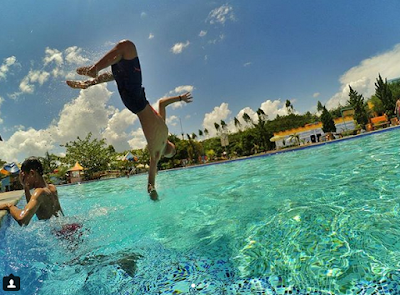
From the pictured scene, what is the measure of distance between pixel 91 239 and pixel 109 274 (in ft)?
4.45

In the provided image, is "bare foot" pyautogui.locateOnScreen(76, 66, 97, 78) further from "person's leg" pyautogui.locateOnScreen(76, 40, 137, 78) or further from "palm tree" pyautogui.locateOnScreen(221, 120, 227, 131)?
"palm tree" pyautogui.locateOnScreen(221, 120, 227, 131)

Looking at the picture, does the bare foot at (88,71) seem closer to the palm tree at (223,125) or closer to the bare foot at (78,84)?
the bare foot at (78,84)

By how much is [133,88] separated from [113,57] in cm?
43

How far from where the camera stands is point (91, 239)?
3.26 metres

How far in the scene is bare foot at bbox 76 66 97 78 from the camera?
252 cm

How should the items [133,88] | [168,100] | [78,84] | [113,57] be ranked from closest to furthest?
[113,57], [133,88], [78,84], [168,100]

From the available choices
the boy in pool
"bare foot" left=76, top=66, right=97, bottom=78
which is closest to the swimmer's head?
"bare foot" left=76, top=66, right=97, bottom=78

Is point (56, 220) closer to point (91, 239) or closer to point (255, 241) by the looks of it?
point (91, 239)

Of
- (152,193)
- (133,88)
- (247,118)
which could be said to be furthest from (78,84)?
(247,118)

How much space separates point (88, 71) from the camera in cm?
255

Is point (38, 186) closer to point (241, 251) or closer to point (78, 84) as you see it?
point (78, 84)

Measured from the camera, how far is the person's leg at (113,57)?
251 cm

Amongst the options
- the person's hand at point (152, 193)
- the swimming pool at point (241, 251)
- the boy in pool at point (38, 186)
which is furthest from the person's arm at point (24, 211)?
the person's hand at point (152, 193)

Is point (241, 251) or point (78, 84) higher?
point (78, 84)
